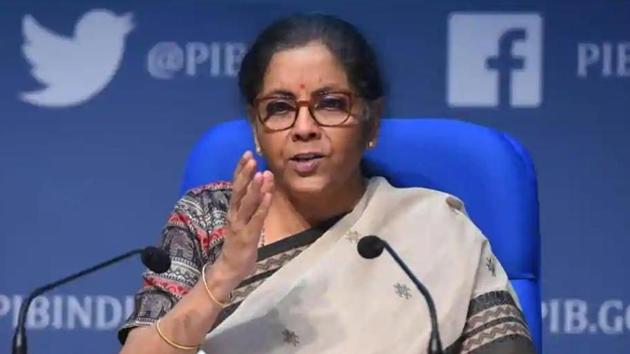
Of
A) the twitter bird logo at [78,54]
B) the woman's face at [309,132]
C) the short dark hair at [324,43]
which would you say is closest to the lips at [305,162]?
the woman's face at [309,132]

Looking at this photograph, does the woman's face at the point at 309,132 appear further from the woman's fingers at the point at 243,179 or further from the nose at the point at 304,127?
the woman's fingers at the point at 243,179

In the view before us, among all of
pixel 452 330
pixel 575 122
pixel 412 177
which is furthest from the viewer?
pixel 575 122

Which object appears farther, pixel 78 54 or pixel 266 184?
pixel 78 54

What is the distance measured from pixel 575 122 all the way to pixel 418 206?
0.95m

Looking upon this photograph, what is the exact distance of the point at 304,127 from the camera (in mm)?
1670

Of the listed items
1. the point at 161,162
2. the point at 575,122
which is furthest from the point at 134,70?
the point at 575,122

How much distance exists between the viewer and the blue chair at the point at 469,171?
6.18 ft

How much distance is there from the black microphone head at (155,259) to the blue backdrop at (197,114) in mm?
1122

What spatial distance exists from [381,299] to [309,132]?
0.23 metres

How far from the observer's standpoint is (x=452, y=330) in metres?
1.66

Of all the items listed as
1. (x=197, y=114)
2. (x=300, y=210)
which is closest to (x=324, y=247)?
(x=300, y=210)

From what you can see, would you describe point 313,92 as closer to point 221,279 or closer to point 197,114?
point 221,279

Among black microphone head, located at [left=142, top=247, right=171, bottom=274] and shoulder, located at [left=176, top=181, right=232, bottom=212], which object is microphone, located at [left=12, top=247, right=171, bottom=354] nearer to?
black microphone head, located at [left=142, top=247, right=171, bottom=274]

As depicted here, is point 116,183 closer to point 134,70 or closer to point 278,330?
point 134,70
